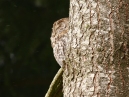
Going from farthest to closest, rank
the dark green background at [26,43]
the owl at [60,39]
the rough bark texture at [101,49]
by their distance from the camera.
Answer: the dark green background at [26,43] < the owl at [60,39] < the rough bark texture at [101,49]

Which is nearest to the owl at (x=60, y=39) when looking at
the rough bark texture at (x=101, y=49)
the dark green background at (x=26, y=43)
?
the rough bark texture at (x=101, y=49)

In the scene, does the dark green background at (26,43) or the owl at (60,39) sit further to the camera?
the dark green background at (26,43)

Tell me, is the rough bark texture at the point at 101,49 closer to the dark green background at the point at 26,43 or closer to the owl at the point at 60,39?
the owl at the point at 60,39

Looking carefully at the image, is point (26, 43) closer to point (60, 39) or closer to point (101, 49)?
point (60, 39)

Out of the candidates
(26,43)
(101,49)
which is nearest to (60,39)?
(101,49)

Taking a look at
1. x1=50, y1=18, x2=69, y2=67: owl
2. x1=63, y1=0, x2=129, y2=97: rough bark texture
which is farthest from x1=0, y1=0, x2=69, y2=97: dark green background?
x1=63, y1=0, x2=129, y2=97: rough bark texture

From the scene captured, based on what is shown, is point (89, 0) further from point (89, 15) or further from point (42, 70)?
point (42, 70)
